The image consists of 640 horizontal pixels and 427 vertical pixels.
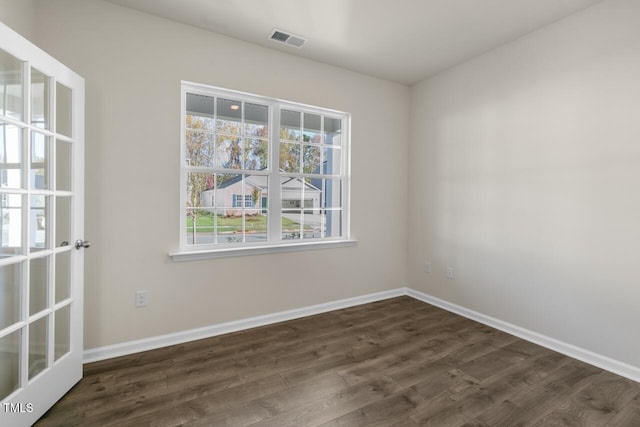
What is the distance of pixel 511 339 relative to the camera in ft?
9.14

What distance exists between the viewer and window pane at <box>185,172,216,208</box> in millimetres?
2807

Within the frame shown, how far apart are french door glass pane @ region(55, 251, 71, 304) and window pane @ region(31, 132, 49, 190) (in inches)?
17.7

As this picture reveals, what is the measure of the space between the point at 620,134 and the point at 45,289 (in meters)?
4.01

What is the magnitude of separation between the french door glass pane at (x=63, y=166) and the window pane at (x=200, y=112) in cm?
102

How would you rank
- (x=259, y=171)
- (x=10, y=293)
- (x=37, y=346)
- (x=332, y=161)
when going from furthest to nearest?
(x=332, y=161) < (x=259, y=171) < (x=37, y=346) < (x=10, y=293)

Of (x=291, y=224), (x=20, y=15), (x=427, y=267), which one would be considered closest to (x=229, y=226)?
(x=291, y=224)

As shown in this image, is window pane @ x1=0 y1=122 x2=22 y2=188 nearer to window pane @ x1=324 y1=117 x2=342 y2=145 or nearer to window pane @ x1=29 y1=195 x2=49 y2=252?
window pane @ x1=29 y1=195 x2=49 y2=252

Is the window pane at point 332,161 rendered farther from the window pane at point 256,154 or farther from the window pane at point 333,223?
the window pane at point 256,154

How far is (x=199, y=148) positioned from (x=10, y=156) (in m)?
1.40

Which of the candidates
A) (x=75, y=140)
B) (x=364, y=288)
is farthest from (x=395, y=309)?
(x=75, y=140)

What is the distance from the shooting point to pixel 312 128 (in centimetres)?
347

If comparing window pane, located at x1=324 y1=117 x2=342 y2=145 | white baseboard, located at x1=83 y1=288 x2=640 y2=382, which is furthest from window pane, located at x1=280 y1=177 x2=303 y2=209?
white baseboard, located at x1=83 y1=288 x2=640 y2=382

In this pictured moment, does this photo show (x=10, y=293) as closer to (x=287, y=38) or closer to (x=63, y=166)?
(x=63, y=166)

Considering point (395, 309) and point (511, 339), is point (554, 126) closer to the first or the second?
point (511, 339)
